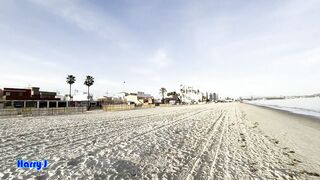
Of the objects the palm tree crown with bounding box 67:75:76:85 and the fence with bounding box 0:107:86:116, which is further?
the palm tree crown with bounding box 67:75:76:85

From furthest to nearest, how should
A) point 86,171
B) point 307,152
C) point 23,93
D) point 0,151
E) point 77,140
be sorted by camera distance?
point 23,93 < point 77,140 < point 307,152 < point 0,151 < point 86,171

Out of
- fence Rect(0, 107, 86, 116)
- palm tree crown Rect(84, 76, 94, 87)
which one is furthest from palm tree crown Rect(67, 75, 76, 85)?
fence Rect(0, 107, 86, 116)

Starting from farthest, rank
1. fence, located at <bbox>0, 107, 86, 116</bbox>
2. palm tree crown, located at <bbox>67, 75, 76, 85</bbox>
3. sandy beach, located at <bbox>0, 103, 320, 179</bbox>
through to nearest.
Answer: palm tree crown, located at <bbox>67, 75, 76, 85</bbox>
fence, located at <bbox>0, 107, 86, 116</bbox>
sandy beach, located at <bbox>0, 103, 320, 179</bbox>

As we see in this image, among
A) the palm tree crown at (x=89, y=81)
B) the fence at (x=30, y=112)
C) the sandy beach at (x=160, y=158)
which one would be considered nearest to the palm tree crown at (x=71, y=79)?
the palm tree crown at (x=89, y=81)

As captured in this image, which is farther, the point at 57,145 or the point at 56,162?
the point at 57,145

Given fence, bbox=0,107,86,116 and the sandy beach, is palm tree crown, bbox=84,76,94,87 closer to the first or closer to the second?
fence, bbox=0,107,86,116

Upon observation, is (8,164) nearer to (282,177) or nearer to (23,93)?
(282,177)

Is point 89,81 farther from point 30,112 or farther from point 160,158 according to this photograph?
point 160,158

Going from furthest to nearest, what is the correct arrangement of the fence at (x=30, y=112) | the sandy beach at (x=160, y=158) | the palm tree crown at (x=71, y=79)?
the palm tree crown at (x=71, y=79)
the fence at (x=30, y=112)
the sandy beach at (x=160, y=158)

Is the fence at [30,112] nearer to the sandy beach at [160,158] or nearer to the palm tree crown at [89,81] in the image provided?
the sandy beach at [160,158]

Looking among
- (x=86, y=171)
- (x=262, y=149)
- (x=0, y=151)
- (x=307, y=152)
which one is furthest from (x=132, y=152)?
(x=307, y=152)

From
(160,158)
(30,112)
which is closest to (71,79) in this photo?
(30,112)

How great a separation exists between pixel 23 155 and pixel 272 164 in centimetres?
987

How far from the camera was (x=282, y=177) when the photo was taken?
689 centimetres
